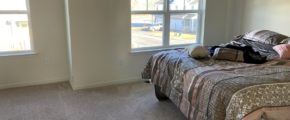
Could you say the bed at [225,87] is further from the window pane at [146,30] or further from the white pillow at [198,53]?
the window pane at [146,30]

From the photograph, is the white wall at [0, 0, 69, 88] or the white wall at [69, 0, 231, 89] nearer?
the white wall at [69, 0, 231, 89]

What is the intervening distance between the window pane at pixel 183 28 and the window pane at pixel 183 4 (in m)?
0.12

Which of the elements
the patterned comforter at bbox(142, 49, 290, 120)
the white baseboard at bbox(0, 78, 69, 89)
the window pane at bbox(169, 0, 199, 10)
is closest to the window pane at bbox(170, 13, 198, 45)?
the window pane at bbox(169, 0, 199, 10)

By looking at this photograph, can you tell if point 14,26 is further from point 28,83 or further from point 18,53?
point 28,83

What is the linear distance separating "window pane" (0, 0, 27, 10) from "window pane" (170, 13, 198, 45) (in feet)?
7.34

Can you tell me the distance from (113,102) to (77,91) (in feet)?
2.25

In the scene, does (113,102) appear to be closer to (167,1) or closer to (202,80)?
(202,80)

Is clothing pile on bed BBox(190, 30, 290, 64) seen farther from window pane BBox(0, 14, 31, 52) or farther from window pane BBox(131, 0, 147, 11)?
window pane BBox(0, 14, 31, 52)

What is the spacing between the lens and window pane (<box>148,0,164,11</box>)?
13.9 feet

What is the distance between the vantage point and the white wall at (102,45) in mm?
3758

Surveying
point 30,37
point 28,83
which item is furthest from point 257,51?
point 28,83

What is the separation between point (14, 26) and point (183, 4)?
260 cm

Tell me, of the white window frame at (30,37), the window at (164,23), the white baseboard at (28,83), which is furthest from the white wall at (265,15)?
the white window frame at (30,37)

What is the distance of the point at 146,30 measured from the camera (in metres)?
4.29
